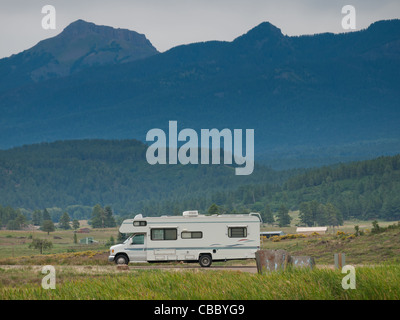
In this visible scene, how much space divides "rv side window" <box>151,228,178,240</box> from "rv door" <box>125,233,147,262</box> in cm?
64

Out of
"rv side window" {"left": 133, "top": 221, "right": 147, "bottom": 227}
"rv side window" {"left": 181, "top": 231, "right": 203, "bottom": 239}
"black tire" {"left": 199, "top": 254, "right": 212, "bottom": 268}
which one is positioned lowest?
"black tire" {"left": 199, "top": 254, "right": 212, "bottom": 268}

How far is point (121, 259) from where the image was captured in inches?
1842

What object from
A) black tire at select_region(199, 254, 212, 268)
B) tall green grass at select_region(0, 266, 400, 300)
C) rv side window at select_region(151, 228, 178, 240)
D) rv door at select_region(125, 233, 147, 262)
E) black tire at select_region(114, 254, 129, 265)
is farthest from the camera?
black tire at select_region(114, 254, 129, 265)

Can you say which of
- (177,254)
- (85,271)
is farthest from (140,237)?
(85,271)

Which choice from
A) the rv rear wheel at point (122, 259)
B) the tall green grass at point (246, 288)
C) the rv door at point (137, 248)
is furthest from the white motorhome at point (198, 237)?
the tall green grass at point (246, 288)

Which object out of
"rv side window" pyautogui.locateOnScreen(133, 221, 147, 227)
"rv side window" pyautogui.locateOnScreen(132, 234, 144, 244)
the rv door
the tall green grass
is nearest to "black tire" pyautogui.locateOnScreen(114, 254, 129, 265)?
the rv door

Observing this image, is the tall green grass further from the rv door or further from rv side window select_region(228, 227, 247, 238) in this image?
the rv door

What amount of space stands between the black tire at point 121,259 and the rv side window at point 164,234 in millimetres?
2113

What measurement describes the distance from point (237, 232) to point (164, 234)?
13.9 feet

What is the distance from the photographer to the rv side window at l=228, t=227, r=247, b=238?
4603 cm

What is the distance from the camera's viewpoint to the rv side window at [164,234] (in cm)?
4600
